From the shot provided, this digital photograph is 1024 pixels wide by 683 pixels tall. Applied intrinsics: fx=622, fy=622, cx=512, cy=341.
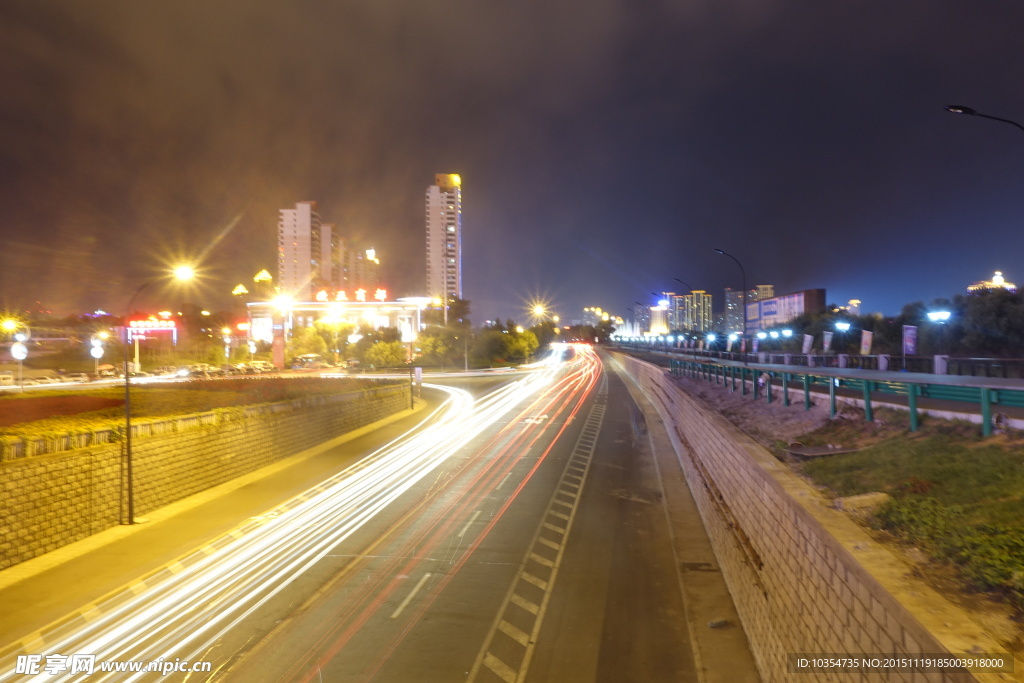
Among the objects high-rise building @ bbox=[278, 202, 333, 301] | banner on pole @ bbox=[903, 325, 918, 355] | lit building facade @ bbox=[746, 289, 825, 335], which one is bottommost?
banner on pole @ bbox=[903, 325, 918, 355]

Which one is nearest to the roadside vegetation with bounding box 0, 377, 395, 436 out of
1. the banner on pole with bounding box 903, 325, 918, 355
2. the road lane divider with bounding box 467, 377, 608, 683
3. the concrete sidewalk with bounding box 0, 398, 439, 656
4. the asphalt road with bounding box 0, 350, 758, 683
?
the concrete sidewalk with bounding box 0, 398, 439, 656

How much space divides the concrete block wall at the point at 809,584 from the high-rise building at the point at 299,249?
178 m

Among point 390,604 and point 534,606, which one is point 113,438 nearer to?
point 390,604

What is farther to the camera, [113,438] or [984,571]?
[113,438]

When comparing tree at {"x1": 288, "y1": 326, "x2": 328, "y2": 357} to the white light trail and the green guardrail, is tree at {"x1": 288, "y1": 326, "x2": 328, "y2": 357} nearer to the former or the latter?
the green guardrail

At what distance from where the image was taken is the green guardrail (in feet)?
30.6

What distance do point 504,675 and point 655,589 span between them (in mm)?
4443

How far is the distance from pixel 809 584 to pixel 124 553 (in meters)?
13.1

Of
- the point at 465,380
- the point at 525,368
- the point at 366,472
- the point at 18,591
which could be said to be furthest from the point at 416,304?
the point at 18,591

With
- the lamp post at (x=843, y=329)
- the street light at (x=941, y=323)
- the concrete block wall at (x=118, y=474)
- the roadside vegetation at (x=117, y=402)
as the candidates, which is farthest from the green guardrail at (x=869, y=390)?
the lamp post at (x=843, y=329)

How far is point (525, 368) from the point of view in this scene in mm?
82188

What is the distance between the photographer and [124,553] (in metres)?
13.0

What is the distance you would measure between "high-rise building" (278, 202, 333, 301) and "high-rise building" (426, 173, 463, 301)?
1317 inches

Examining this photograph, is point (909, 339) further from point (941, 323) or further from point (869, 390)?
point (869, 390)
